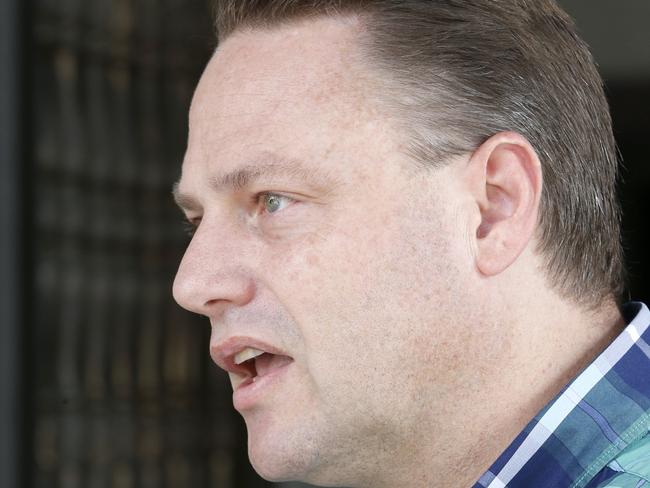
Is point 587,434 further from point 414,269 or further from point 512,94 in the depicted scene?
point 512,94

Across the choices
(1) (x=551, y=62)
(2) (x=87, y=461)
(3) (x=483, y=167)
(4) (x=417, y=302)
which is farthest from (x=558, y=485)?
(2) (x=87, y=461)

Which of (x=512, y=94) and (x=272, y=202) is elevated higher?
(x=512, y=94)

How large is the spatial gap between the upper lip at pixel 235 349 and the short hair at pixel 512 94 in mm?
353

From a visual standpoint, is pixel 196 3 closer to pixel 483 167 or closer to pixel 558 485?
pixel 483 167

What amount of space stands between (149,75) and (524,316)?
1808 millimetres

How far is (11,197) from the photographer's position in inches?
109

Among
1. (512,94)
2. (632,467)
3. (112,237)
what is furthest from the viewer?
(112,237)

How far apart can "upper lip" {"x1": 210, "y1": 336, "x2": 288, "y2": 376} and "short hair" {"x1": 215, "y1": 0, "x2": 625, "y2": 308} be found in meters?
0.35

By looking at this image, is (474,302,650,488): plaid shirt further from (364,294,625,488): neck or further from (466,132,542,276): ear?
(466,132,542,276): ear

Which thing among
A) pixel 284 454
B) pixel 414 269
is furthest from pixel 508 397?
pixel 284 454

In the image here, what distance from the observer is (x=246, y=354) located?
159 cm

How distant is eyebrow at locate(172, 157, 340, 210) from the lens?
153 cm

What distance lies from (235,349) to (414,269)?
298mm

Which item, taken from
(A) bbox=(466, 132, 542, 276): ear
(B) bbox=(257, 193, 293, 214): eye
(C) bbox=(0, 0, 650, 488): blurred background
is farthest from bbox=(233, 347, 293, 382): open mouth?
(C) bbox=(0, 0, 650, 488): blurred background
